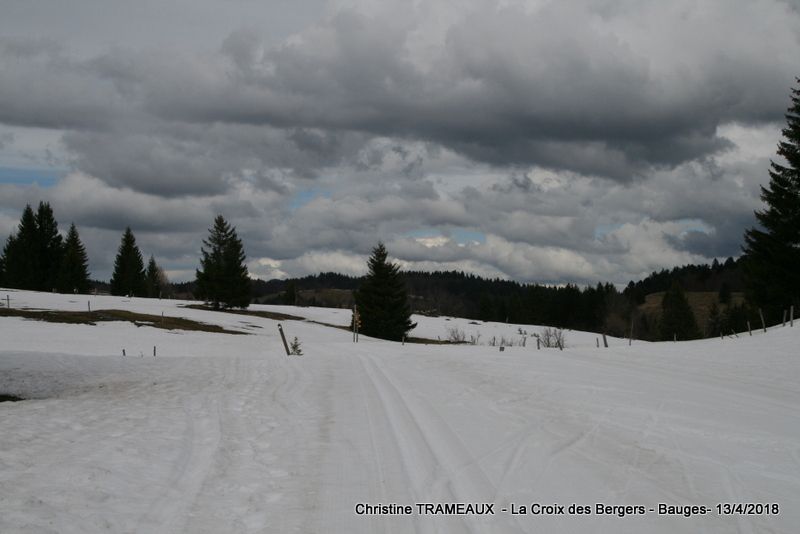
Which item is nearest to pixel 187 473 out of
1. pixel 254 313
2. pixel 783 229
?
pixel 783 229

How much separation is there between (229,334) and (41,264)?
58.8m

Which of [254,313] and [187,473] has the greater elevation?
[187,473]

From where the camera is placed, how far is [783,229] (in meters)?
40.8

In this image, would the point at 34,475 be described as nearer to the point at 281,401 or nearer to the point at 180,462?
the point at 180,462

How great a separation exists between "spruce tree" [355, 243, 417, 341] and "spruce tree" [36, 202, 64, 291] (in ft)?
185

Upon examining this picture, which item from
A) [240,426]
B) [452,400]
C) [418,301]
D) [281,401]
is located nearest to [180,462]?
[240,426]

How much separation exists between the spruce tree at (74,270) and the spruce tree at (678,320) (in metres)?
89.0

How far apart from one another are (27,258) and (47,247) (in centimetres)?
312

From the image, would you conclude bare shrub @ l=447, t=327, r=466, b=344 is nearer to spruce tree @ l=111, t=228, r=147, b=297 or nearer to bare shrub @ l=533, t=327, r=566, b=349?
bare shrub @ l=533, t=327, r=566, b=349

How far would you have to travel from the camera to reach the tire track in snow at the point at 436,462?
6.17 m

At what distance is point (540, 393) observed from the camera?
13.3m

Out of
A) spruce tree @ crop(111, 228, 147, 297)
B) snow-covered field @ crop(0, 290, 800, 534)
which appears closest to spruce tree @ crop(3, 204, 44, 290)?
spruce tree @ crop(111, 228, 147, 297)

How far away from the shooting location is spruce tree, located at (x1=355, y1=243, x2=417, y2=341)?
58188 mm

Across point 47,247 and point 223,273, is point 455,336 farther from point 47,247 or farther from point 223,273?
point 47,247
